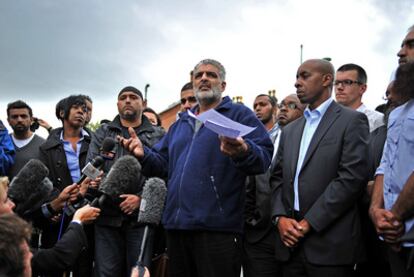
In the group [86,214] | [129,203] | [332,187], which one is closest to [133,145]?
[86,214]

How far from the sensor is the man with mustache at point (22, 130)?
6994 mm

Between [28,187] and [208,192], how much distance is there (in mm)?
2061

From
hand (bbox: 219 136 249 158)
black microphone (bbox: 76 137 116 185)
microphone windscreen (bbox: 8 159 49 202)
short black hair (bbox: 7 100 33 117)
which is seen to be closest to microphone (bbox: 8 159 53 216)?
microphone windscreen (bbox: 8 159 49 202)

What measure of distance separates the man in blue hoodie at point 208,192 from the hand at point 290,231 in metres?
0.39

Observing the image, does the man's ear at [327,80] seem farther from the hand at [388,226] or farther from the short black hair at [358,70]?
the hand at [388,226]

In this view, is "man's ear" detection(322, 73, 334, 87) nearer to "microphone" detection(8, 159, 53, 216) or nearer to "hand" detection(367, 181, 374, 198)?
"hand" detection(367, 181, 374, 198)

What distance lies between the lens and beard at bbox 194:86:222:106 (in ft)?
16.2

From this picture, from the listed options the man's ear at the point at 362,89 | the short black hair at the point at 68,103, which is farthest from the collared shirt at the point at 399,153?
the short black hair at the point at 68,103

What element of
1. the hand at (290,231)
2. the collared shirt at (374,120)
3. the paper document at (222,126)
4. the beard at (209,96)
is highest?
the beard at (209,96)

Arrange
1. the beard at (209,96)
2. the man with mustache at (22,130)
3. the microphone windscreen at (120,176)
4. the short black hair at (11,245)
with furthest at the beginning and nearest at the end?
the man with mustache at (22,130)
the microphone windscreen at (120,176)
the beard at (209,96)
the short black hair at (11,245)

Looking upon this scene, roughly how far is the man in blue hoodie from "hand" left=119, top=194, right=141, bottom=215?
2.19ft

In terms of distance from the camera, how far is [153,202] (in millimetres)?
4762

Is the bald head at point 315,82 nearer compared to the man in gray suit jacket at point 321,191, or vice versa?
the man in gray suit jacket at point 321,191

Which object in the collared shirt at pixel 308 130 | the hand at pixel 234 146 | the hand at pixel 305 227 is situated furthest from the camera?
the collared shirt at pixel 308 130
